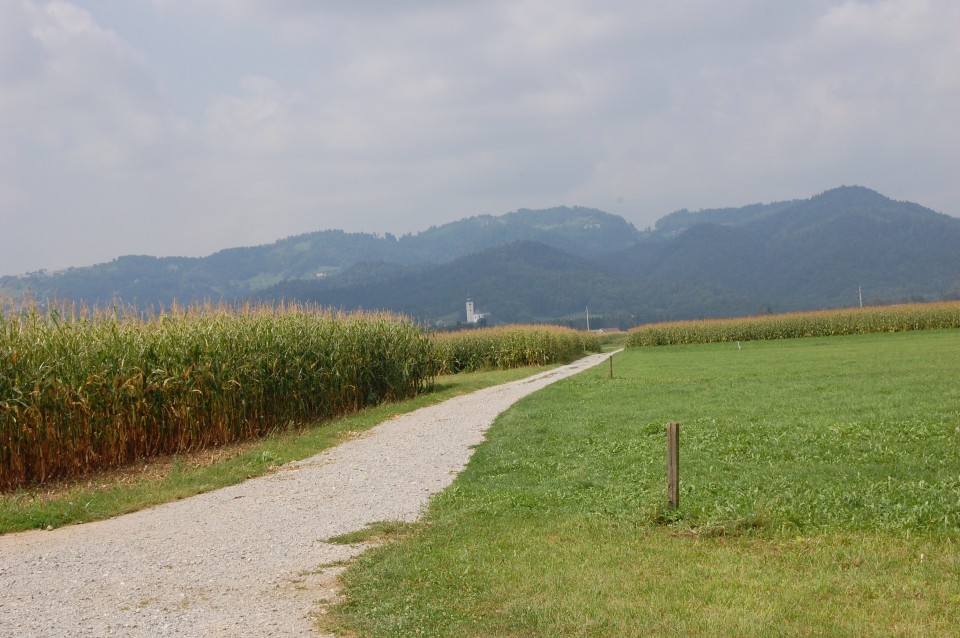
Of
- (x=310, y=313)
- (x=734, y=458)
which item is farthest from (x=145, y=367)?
(x=734, y=458)

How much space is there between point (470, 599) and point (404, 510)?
12.1 ft

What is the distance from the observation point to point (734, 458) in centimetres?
1092

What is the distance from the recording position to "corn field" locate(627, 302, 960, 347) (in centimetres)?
5141

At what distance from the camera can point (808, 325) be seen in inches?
2221

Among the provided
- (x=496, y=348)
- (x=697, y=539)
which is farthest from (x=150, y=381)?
(x=496, y=348)

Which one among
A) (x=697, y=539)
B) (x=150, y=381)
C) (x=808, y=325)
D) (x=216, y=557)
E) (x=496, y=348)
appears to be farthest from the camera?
(x=808, y=325)

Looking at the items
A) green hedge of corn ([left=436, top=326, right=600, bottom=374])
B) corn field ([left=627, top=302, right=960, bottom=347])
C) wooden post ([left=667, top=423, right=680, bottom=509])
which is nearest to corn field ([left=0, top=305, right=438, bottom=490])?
wooden post ([left=667, top=423, right=680, bottom=509])

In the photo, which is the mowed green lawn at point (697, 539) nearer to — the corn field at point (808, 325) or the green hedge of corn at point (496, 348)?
the green hedge of corn at point (496, 348)

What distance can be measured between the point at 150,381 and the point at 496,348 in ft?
91.8

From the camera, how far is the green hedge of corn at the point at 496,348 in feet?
131

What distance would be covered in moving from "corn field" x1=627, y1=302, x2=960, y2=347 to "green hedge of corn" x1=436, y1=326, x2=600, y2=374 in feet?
68.4

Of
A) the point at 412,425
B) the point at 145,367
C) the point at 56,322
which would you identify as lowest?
the point at 412,425

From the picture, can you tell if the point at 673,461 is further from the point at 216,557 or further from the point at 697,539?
the point at 216,557

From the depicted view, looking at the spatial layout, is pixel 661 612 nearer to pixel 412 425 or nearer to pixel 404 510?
pixel 404 510
